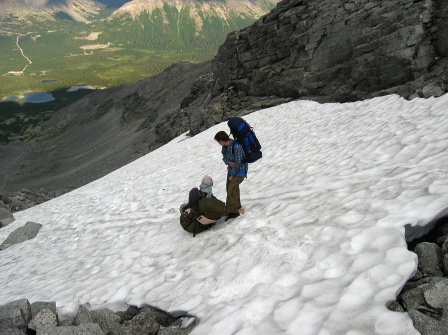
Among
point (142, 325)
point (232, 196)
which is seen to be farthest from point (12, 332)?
point (232, 196)

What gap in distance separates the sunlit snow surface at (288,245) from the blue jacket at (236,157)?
1.25 metres

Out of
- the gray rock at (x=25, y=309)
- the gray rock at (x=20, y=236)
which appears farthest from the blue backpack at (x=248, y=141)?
the gray rock at (x=20, y=236)

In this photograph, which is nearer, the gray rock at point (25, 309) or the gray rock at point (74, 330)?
the gray rock at point (74, 330)

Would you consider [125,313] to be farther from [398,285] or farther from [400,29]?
[400,29]

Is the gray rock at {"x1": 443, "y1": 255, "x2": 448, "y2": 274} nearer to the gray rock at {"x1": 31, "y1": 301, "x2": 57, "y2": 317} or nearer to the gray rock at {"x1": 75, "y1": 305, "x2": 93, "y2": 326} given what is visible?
the gray rock at {"x1": 75, "y1": 305, "x2": 93, "y2": 326}

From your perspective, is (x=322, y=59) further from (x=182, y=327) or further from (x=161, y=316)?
(x=182, y=327)

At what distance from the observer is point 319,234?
6.44 meters

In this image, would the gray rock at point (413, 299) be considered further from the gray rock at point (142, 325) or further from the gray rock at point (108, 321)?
the gray rock at point (108, 321)

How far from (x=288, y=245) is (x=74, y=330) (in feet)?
13.5

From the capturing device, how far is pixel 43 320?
19.8 feet

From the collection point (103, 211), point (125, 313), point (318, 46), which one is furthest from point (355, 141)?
point (318, 46)

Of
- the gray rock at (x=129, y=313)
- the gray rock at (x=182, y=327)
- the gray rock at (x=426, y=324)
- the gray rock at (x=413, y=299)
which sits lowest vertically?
the gray rock at (x=426, y=324)

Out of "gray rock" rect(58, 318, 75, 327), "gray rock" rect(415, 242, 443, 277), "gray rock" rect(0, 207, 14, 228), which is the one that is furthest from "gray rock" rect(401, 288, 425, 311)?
"gray rock" rect(0, 207, 14, 228)

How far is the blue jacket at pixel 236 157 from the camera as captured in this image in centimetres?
814
